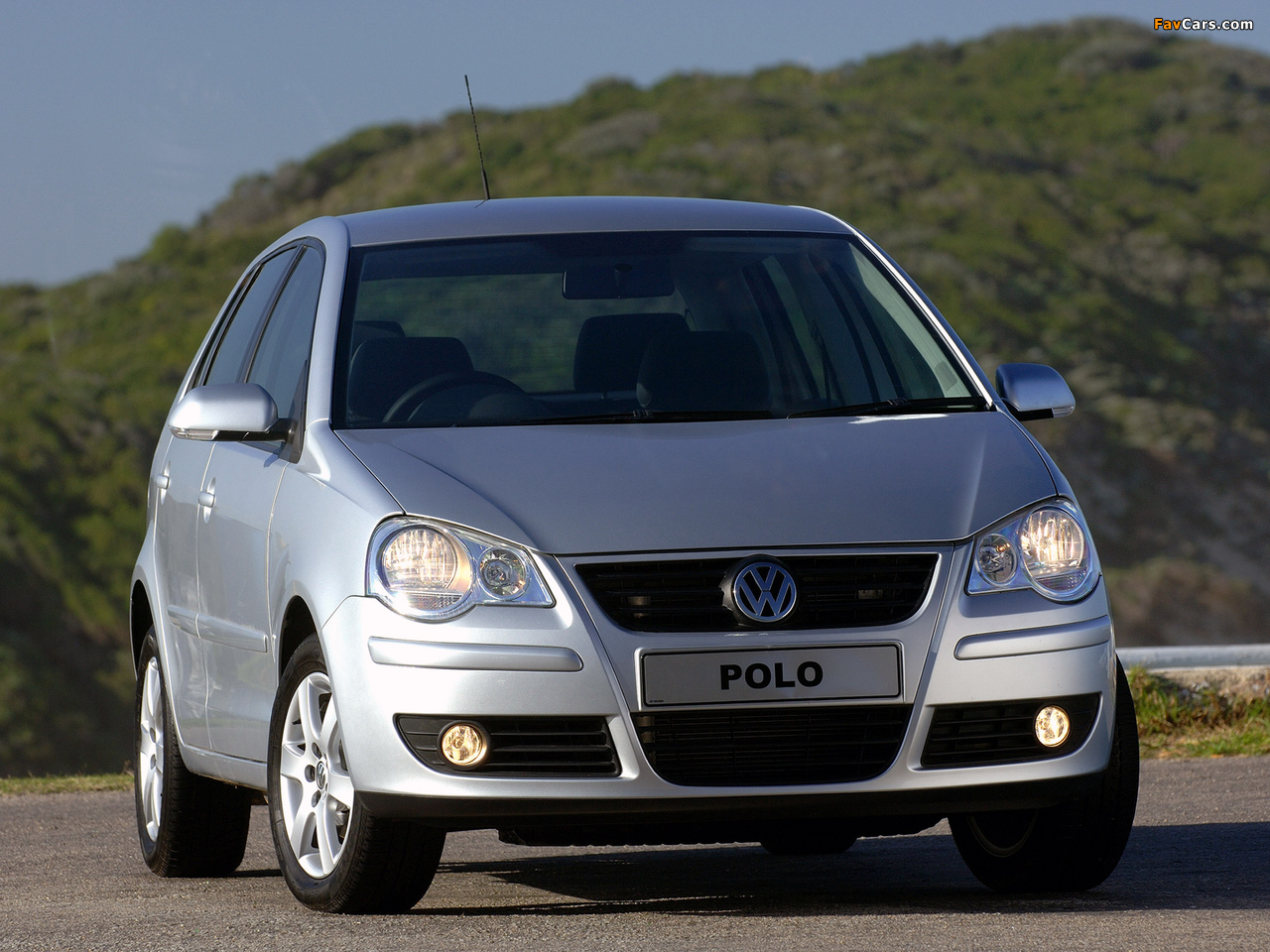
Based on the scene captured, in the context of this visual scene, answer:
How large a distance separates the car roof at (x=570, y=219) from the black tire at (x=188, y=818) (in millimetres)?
1590

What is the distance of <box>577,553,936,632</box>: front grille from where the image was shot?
15.1ft

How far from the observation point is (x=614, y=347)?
5.73m

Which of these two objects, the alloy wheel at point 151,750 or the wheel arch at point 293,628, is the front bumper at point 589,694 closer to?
the wheel arch at point 293,628

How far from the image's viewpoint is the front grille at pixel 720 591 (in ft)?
15.1

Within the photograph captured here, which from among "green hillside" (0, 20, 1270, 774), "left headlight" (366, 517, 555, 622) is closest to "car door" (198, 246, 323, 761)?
"left headlight" (366, 517, 555, 622)

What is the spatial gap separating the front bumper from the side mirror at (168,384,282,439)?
2.68 feet

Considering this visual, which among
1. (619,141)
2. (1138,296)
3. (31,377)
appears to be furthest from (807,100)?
(31,377)

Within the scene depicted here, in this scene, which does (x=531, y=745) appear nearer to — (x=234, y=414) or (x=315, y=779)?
(x=315, y=779)

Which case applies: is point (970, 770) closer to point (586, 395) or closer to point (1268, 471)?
point (586, 395)

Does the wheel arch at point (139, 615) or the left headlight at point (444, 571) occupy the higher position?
the left headlight at point (444, 571)

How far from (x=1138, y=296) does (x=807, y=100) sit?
21.9 meters

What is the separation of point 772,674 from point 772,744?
0.16 m

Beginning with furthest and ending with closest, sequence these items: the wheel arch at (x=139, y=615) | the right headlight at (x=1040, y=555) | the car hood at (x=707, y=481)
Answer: the wheel arch at (x=139, y=615)
the right headlight at (x=1040, y=555)
the car hood at (x=707, y=481)

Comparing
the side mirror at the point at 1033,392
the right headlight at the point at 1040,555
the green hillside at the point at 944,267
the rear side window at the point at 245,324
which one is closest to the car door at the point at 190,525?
the rear side window at the point at 245,324
